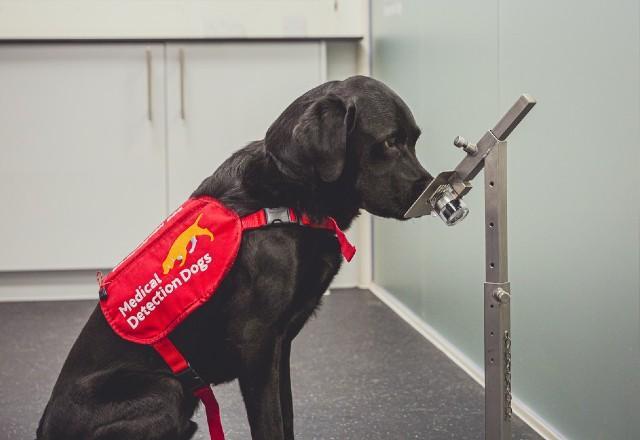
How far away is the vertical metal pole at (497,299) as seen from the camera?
108 cm

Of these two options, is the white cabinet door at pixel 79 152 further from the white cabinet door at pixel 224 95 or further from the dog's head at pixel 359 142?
the dog's head at pixel 359 142

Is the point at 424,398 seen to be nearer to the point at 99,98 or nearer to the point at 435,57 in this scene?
the point at 435,57

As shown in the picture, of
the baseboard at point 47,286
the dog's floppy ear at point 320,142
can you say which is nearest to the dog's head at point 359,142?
the dog's floppy ear at point 320,142

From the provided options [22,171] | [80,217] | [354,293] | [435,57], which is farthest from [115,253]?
[435,57]

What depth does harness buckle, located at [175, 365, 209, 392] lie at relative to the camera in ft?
4.03

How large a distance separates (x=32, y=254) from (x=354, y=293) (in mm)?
1467

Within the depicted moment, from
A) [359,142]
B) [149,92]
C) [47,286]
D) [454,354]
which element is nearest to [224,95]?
[149,92]

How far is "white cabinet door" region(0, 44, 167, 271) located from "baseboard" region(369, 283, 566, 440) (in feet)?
3.58

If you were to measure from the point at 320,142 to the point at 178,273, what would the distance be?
1.03 feet

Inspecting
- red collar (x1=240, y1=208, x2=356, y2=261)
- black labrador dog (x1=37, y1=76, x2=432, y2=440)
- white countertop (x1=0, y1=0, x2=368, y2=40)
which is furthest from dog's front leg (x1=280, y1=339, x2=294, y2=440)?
white countertop (x1=0, y1=0, x2=368, y2=40)

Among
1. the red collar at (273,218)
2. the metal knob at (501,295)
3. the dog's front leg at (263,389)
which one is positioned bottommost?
the dog's front leg at (263,389)

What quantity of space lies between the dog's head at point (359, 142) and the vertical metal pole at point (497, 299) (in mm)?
179

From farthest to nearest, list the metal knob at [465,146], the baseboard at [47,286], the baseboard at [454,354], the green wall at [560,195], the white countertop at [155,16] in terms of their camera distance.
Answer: the white countertop at [155,16] → the baseboard at [47,286] → the baseboard at [454,354] → the green wall at [560,195] → the metal knob at [465,146]

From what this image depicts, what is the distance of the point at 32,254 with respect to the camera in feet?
10.8
